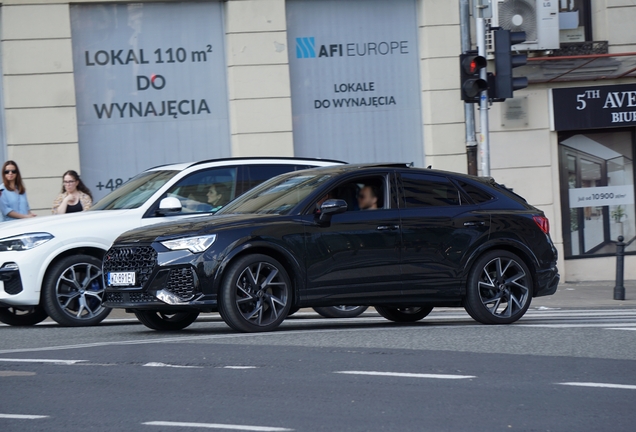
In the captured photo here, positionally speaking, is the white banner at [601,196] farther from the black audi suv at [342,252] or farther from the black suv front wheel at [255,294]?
the black suv front wheel at [255,294]

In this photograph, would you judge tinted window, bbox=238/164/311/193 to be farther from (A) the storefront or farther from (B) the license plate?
(A) the storefront

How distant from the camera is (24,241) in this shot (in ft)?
36.4

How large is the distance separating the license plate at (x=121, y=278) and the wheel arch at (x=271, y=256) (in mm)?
845

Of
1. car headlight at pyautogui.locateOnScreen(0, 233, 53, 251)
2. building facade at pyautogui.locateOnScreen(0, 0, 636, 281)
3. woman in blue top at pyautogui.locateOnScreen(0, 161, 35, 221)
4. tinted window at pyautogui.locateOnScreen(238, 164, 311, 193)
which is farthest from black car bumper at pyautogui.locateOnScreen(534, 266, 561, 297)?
building facade at pyautogui.locateOnScreen(0, 0, 636, 281)

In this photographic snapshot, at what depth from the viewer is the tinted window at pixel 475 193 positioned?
35.0 ft

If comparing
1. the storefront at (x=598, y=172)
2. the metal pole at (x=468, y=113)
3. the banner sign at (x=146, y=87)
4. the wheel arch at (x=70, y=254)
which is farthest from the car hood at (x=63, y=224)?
the storefront at (x=598, y=172)

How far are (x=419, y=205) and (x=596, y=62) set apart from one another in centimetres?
958

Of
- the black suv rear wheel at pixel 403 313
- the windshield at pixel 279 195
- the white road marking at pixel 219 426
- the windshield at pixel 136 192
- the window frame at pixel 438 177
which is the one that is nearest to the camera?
the white road marking at pixel 219 426

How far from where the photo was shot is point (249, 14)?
18156mm

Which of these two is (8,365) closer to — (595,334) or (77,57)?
(595,334)

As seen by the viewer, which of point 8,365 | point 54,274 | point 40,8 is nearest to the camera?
point 8,365

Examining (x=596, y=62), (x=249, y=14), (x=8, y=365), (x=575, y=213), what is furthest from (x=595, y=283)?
(x=8, y=365)

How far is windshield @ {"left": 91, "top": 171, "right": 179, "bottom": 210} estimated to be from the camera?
38.9ft

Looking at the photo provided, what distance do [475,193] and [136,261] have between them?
11.2 feet
